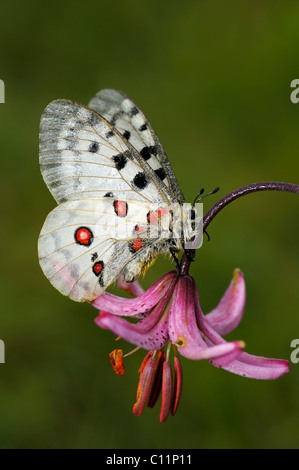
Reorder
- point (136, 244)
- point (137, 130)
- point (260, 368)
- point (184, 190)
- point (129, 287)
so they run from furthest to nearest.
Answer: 1. point (184, 190)
2. point (129, 287)
3. point (137, 130)
4. point (136, 244)
5. point (260, 368)

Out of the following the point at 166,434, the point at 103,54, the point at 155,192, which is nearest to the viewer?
the point at 155,192

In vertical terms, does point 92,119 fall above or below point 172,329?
above

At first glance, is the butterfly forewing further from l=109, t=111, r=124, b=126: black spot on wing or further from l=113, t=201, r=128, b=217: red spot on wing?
l=109, t=111, r=124, b=126: black spot on wing

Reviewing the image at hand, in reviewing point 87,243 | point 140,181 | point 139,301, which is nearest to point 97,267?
point 87,243

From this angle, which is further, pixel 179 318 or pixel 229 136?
pixel 229 136

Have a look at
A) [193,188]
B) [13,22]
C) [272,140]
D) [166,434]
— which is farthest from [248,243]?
[13,22]

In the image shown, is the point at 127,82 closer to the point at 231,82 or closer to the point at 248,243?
the point at 231,82

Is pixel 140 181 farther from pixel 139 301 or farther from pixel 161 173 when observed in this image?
pixel 139 301

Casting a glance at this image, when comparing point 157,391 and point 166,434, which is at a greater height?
point 157,391
